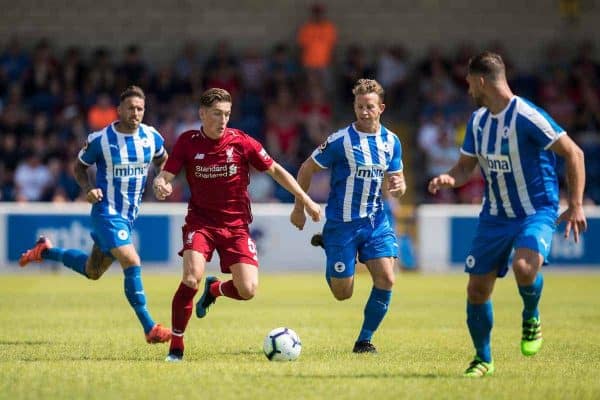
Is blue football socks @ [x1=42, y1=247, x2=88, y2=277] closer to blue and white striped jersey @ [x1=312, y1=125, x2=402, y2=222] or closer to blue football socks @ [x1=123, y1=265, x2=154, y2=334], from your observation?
blue football socks @ [x1=123, y1=265, x2=154, y2=334]

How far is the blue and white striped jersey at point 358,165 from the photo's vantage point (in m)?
10.0

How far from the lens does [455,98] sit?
24.5 m

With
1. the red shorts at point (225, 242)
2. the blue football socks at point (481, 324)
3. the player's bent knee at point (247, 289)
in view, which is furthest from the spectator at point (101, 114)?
the blue football socks at point (481, 324)

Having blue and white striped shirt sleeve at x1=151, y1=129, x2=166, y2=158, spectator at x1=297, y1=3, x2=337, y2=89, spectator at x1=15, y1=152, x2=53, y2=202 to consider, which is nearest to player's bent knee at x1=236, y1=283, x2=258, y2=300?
blue and white striped shirt sleeve at x1=151, y1=129, x2=166, y2=158

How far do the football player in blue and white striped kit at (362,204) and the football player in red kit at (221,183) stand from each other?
0.59 meters

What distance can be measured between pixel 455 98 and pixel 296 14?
4.18 m

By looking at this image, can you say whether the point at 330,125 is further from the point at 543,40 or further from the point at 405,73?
the point at 543,40

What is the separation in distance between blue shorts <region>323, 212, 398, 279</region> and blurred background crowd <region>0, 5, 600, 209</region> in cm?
1165

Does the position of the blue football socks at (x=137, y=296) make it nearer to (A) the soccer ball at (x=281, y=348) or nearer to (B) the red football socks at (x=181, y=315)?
(B) the red football socks at (x=181, y=315)

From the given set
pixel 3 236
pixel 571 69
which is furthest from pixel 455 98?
pixel 3 236

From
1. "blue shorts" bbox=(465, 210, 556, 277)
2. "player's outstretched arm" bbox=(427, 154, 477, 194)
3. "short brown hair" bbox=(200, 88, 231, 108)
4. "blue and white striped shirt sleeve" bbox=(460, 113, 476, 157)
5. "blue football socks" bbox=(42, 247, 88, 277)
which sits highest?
"short brown hair" bbox=(200, 88, 231, 108)

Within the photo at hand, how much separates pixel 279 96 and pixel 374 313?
14122mm

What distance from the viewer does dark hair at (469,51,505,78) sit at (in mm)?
7934

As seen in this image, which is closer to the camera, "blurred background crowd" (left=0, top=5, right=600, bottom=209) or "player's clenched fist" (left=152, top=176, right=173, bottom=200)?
"player's clenched fist" (left=152, top=176, right=173, bottom=200)
